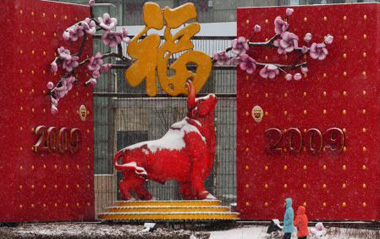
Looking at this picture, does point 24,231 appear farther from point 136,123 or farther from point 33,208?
point 136,123

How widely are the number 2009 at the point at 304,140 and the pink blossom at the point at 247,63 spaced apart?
1580 millimetres

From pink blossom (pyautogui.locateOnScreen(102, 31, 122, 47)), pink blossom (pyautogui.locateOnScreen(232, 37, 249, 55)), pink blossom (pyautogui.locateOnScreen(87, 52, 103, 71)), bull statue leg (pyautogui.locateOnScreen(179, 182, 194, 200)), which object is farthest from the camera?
pink blossom (pyautogui.locateOnScreen(102, 31, 122, 47))

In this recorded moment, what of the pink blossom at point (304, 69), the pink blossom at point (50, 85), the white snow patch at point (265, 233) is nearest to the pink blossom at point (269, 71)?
the pink blossom at point (304, 69)

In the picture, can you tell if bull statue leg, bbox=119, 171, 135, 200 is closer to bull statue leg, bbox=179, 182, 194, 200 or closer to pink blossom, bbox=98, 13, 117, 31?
bull statue leg, bbox=179, 182, 194, 200

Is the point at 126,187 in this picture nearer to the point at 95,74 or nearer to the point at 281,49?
the point at 95,74

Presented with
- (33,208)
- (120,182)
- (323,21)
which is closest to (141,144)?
(120,182)

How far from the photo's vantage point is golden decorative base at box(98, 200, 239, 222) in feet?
104

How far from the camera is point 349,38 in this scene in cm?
3269

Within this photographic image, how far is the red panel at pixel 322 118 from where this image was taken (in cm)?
3256

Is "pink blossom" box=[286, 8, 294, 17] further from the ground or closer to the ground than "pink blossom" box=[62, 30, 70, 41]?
further from the ground

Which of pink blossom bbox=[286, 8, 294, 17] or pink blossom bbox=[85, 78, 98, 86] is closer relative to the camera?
pink blossom bbox=[286, 8, 294, 17]

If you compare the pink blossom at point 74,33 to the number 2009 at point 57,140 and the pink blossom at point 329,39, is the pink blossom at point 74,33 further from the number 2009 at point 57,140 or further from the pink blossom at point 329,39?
the pink blossom at point 329,39

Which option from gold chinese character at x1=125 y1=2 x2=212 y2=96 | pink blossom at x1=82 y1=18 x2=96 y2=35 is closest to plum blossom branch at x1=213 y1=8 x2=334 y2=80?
gold chinese character at x1=125 y1=2 x2=212 y2=96

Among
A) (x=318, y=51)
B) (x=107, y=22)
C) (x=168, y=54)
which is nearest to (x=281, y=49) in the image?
(x=318, y=51)
